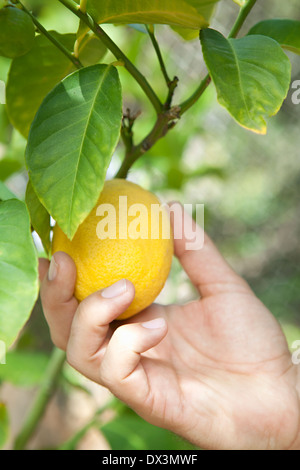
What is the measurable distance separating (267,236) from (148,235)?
2.30 metres

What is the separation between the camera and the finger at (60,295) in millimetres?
548

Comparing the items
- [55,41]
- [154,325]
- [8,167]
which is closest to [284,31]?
[55,41]

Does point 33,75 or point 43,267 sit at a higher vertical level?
point 33,75

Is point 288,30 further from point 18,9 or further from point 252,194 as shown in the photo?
point 252,194

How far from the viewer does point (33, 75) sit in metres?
0.59

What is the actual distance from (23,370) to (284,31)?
77 centimetres

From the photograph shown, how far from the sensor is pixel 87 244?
54 centimetres

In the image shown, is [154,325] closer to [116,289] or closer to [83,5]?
[116,289]

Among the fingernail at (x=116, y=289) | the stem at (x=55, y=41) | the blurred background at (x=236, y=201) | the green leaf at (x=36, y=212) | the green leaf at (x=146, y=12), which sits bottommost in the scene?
the blurred background at (x=236, y=201)

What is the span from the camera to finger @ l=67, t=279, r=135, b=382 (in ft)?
1.72

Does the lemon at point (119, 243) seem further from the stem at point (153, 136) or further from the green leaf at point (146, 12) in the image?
the green leaf at point (146, 12)

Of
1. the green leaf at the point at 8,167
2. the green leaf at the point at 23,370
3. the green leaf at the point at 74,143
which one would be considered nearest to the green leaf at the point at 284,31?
the green leaf at the point at 74,143

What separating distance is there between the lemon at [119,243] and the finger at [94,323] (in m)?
0.02
